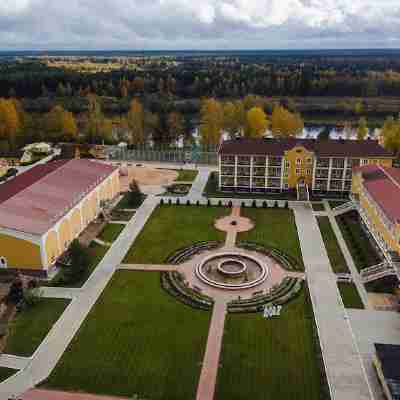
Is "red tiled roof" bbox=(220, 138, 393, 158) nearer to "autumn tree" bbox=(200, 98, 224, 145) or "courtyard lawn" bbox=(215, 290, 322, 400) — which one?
"autumn tree" bbox=(200, 98, 224, 145)

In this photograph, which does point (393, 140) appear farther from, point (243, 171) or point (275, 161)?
point (243, 171)

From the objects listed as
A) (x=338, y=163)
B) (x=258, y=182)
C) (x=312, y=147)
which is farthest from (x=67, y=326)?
(x=338, y=163)

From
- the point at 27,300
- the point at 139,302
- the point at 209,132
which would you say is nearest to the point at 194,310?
the point at 139,302

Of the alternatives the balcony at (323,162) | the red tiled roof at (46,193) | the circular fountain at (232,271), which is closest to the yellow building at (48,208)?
the red tiled roof at (46,193)

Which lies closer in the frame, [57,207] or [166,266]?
[166,266]

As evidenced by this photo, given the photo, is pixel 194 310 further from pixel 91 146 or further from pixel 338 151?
pixel 91 146

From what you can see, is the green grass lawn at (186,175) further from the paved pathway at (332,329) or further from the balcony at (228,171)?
the paved pathway at (332,329)
